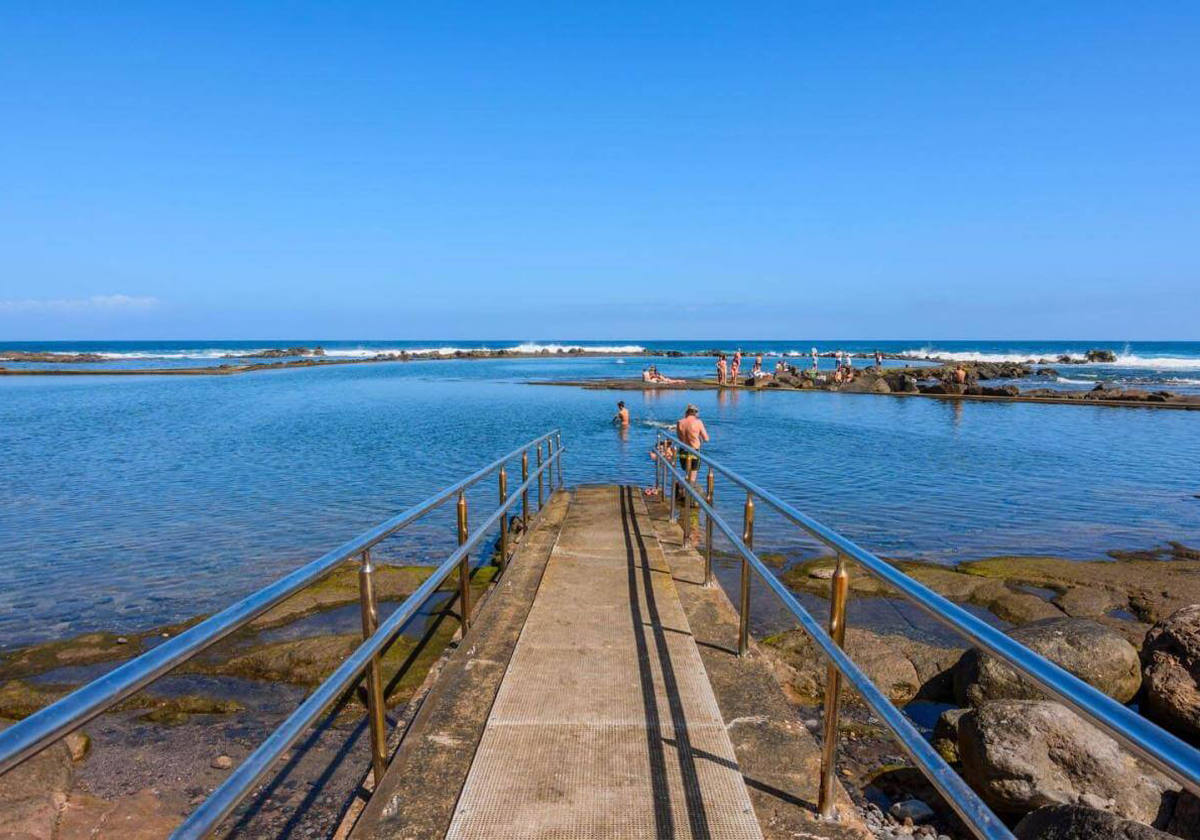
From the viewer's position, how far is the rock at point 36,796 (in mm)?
3902

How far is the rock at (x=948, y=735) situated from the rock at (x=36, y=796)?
5477mm

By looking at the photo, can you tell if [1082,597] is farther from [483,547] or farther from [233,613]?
[233,613]

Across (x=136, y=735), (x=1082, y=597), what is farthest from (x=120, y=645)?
(x=1082, y=597)

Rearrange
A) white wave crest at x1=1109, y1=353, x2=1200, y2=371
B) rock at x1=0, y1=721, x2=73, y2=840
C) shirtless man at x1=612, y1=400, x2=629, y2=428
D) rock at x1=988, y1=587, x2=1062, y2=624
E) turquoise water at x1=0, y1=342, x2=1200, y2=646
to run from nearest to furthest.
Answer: rock at x1=0, y1=721, x2=73, y2=840 → rock at x1=988, y1=587, x2=1062, y2=624 → turquoise water at x1=0, y1=342, x2=1200, y2=646 → shirtless man at x1=612, y1=400, x2=629, y2=428 → white wave crest at x1=1109, y1=353, x2=1200, y2=371

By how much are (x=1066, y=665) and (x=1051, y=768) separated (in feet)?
5.77

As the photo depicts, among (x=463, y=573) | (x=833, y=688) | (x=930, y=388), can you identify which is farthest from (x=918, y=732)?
(x=930, y=388)

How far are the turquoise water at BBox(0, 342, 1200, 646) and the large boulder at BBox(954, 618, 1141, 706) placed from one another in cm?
451

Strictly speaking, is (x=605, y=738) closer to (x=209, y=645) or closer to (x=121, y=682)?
(x=209, y=645)

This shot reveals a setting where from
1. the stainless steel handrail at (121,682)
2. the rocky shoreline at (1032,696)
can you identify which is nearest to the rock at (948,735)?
the rocky shoreline at (1032,696)

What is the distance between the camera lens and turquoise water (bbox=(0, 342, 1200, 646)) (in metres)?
9.51

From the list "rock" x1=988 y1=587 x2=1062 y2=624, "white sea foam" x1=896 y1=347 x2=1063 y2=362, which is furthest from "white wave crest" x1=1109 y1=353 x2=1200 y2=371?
"rock" x1=988 y1=587 x2=1062 y2=624

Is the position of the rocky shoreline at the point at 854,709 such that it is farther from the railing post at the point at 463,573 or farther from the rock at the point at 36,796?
the railing post at the point at 463,573

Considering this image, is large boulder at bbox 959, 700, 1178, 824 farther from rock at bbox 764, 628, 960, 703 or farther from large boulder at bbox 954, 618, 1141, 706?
rock at bbox 764, 628, 960, 703

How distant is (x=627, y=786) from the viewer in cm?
311
